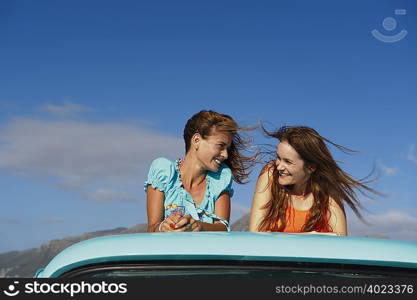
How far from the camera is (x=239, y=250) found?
1759 mm

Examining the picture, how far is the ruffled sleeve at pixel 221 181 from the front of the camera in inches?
215

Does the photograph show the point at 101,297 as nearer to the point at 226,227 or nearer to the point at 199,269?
the point at 199,269

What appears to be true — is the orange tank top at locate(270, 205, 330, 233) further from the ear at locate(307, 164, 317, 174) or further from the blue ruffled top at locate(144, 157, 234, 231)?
the blue ruffled top at locate(144, 157, 234, 231)

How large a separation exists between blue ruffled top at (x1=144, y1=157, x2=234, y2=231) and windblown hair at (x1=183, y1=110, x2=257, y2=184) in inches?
10.9

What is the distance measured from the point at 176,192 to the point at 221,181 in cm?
48

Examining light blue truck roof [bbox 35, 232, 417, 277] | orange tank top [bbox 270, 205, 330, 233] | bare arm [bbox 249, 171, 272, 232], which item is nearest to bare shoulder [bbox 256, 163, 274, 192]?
bare arm [bbox 249, 171, 272, 232]

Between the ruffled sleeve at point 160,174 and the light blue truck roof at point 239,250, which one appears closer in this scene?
the light blue truck roof at point 239,250

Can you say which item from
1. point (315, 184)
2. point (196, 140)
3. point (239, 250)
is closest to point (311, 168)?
point (315, 184)

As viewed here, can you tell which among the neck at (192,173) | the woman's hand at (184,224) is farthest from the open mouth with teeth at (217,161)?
the woman's hand at (184,224)

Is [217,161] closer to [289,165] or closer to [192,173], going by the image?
[192,173]

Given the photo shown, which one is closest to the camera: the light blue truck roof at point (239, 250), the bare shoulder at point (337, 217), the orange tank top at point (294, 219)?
the light blue truck roof at point (239, 250)

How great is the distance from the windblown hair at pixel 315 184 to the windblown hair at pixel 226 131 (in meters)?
0.52

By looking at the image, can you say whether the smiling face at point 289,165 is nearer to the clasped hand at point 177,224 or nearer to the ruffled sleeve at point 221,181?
the ruffled sleeve at point 221,181

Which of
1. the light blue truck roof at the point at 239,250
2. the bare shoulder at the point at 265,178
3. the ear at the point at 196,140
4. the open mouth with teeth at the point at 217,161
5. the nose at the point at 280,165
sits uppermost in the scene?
the ear at the point at 196,140
